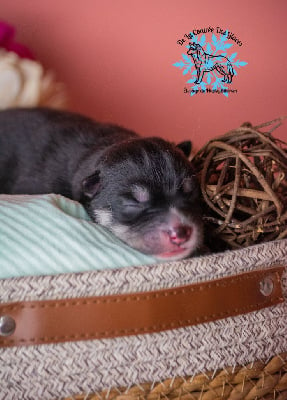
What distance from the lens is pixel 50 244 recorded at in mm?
981

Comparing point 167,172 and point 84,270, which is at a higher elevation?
point 167,172

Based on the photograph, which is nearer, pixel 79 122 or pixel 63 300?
pixel 63 300

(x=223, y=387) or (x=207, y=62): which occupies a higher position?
(x=207, y=62)

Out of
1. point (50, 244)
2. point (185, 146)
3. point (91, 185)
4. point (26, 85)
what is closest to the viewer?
point (50, 244)

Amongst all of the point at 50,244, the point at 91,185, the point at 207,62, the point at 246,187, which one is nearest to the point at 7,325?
the point at 50,244

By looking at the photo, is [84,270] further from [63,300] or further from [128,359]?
[128,359]

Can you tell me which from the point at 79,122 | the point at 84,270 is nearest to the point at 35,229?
the point at 84,270

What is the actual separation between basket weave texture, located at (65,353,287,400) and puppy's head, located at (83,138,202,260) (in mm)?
282

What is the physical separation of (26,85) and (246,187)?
1063 mm

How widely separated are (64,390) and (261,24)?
97cm

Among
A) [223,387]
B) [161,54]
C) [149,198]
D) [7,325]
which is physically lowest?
[223,387]

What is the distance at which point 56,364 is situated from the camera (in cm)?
88

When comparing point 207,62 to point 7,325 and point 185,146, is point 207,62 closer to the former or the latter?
point 185,146

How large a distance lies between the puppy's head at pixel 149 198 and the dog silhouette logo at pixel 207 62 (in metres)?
0.24
